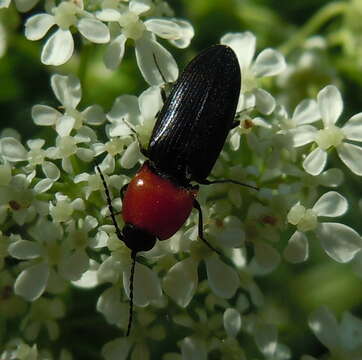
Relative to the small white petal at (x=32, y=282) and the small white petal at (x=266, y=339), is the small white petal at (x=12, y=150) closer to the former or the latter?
the small white petal at (x=32, y=282)

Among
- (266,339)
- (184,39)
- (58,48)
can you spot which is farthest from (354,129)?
(58,48)

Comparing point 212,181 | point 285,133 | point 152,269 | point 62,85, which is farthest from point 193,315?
point 62,85

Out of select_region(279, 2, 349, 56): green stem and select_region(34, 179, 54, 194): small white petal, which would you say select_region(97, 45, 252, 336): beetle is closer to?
select_region(34, 179, 54, 194): small white petal

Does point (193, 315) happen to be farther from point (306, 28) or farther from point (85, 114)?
point (306, 28)

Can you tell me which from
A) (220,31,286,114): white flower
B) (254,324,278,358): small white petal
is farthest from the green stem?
(254,324,278,358): small white petal

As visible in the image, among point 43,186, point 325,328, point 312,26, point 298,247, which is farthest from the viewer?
point 312,26

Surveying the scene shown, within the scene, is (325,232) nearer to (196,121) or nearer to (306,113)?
(306,113)
